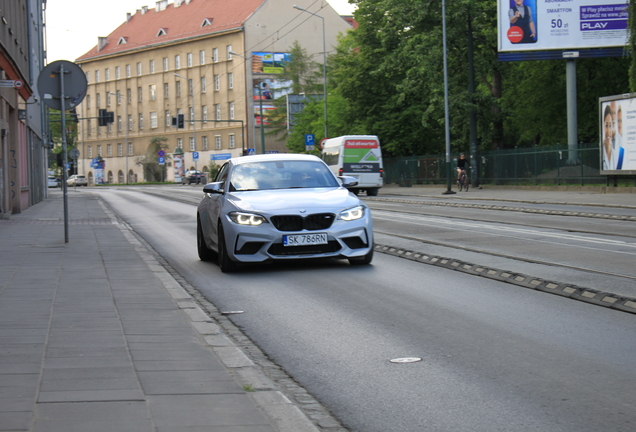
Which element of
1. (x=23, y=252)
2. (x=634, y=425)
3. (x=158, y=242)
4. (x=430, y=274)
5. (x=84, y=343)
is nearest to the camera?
(x=634, y=425)

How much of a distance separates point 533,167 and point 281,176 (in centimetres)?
2878

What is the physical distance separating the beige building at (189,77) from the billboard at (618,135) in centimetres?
5429

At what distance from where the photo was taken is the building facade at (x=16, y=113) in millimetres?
25016

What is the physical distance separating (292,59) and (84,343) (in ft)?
265

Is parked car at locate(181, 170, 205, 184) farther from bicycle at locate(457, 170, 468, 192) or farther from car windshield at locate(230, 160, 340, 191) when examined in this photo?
car windshield at locate(230, 160, 340, 191)

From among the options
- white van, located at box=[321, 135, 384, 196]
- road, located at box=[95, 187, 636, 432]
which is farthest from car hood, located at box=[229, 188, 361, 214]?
white van, located at box=[321, 135, 384, 196]

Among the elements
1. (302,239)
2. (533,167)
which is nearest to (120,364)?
(302,239)

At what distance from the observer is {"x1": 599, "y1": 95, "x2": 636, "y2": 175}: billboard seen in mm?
30716

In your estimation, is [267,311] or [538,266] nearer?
[267,311]

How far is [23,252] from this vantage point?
548 inches

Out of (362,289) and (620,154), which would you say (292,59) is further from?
(362,289)

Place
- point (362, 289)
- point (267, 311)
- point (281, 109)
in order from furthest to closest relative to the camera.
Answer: point (281, 109) < point (362, 289) < point (267, 311)

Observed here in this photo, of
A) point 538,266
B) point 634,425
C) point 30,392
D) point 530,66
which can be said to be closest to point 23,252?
point 538,266

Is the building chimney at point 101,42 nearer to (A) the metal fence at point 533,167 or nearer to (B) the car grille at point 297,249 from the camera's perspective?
(A) the metal fence at point 533,167
